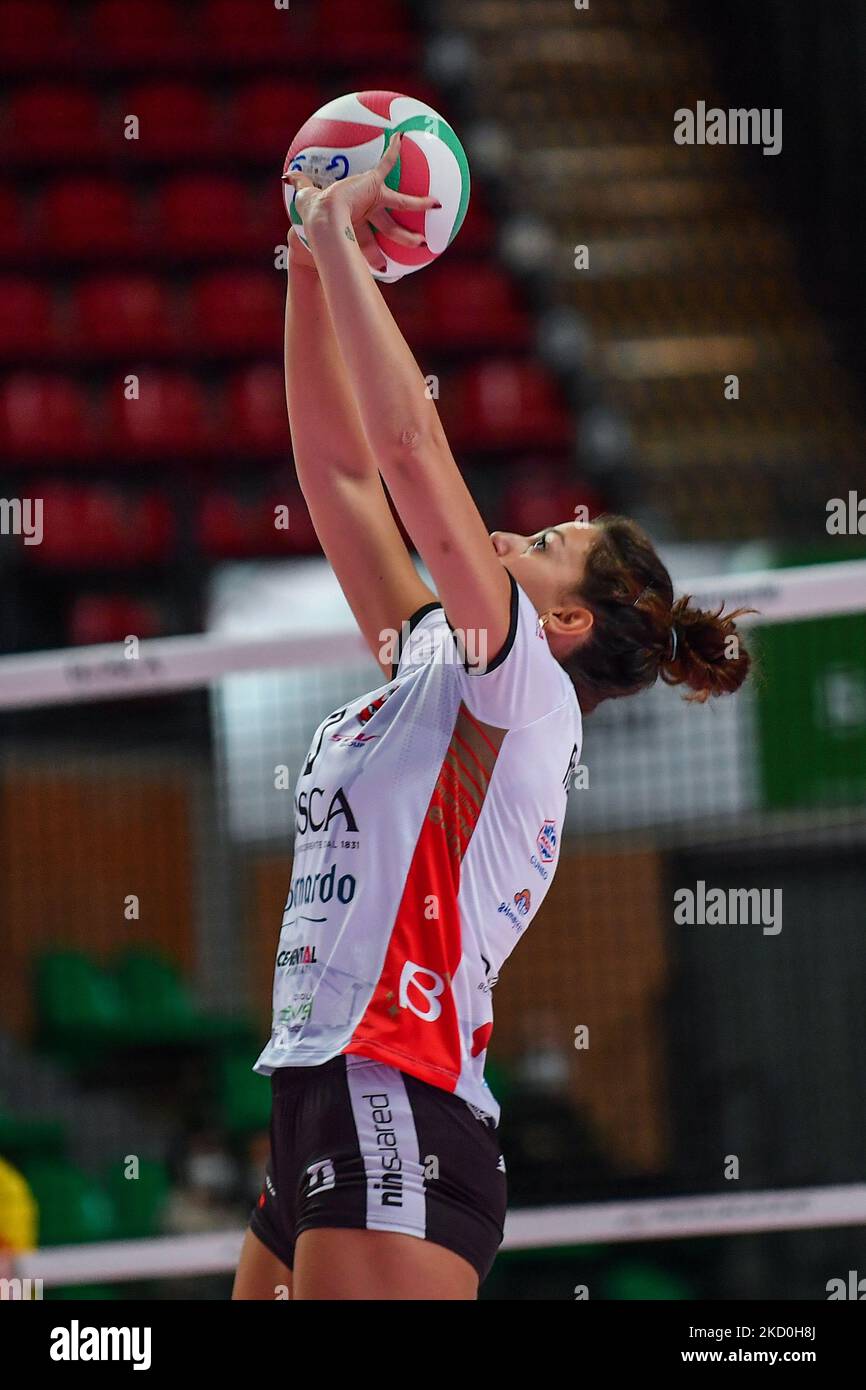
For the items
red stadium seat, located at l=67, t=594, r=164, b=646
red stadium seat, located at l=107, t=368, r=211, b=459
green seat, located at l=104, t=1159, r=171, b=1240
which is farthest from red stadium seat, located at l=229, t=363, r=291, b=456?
green seat, located at l=104, t=1159, r=171, b=1240

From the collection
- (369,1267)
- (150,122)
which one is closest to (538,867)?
(369,1267)

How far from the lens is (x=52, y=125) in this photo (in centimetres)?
894

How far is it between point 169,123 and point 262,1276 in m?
7.57

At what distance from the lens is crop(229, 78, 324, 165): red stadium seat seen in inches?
358

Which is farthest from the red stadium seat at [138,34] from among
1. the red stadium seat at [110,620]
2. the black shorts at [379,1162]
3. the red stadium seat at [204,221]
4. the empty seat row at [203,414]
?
the black shorts at [379,1162]

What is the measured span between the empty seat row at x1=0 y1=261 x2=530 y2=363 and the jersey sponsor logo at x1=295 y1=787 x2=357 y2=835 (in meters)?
6.02

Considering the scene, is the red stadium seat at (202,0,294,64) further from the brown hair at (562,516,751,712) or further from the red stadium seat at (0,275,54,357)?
the brown hair at (562,516,751,712)

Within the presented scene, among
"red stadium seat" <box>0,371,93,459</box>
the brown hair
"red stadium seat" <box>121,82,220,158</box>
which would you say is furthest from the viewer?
"red stadium seat" <box>121,82,220,158</box>

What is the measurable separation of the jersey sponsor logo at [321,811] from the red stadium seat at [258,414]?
5.59m

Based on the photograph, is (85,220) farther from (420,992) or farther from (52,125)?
(420,992)

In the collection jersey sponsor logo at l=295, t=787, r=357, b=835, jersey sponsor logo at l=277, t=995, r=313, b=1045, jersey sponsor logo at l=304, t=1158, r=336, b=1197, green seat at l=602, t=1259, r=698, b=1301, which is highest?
jersey sponsor logo at l=295, t=787, r=357, b=835

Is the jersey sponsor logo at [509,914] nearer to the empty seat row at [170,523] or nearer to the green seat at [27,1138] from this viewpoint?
the green seat at [27,1138]
